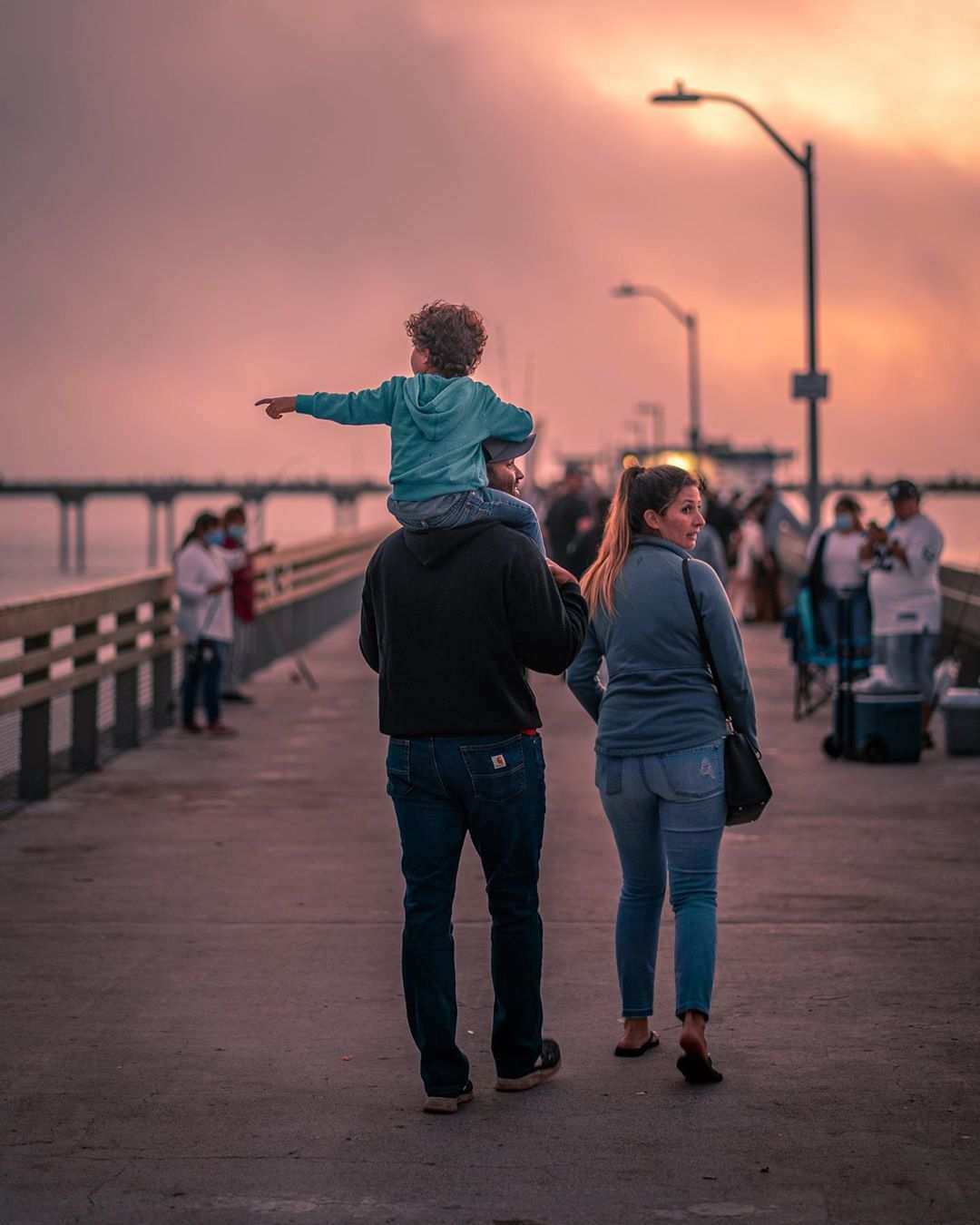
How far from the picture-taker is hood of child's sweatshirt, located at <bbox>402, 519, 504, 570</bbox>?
19.8 feet

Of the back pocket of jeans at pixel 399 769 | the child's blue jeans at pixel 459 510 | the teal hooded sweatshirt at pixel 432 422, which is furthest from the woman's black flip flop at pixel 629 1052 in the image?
the teal hooded sweatshirt at pixel 432 422

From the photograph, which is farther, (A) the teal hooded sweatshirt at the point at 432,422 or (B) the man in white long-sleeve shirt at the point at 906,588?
(B) the man in white long-sleeve shirt at the point at 906,588

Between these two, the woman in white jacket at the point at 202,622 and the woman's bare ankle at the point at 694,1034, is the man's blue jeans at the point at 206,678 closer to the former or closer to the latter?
the woman in white jacket at the point at 202,622

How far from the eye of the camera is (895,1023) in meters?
7.03

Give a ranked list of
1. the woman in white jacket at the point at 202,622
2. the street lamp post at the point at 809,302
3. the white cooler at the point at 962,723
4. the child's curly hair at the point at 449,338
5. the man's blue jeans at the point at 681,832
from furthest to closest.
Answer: the street lamp post at the point at 809,302
the woman in white jacket at the point at 202,622
the white cooler at the point at 962,723
the man's blue jeans at the point at 681,832
the child's curly hair at the point at 449,338

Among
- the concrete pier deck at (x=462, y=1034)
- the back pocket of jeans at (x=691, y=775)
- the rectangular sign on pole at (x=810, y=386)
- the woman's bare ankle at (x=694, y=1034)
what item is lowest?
the concrete pier deck at (x=462, y=1034)

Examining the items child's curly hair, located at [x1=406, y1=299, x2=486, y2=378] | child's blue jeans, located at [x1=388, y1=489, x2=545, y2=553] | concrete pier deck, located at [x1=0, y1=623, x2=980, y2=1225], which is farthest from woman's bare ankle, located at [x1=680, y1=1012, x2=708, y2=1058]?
child's curly hair, located at [x1=406, y1=299, x2=486, y2=378]

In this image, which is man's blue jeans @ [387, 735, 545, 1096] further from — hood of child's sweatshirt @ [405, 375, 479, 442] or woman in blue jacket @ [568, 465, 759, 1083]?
hood of child's sweatshirt @ [405, 375, 479, 442]

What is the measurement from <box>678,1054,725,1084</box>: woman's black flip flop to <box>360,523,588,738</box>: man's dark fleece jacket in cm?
111

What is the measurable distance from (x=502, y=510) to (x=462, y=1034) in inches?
74.2

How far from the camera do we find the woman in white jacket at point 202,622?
1666 cm

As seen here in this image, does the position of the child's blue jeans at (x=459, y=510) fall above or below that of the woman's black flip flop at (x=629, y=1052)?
above

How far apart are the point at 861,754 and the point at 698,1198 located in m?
9.74

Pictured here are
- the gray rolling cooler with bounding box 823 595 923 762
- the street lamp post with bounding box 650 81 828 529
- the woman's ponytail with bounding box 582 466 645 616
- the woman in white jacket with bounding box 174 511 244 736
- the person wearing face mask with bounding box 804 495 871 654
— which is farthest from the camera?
the street lamp post with bounding box 650 81 828 529
